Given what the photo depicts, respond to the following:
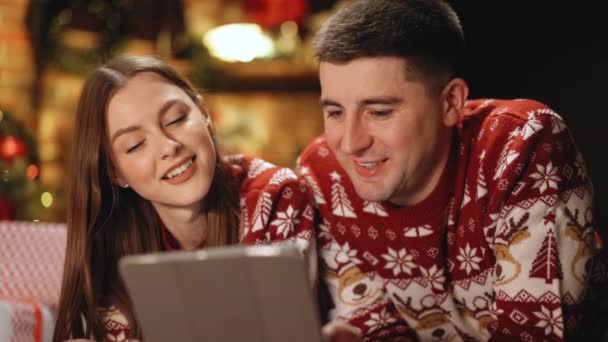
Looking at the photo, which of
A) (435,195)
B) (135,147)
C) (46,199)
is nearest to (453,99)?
(435,195)

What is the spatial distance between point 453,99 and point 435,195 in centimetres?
23

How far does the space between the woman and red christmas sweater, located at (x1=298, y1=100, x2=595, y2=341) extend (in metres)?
0.13

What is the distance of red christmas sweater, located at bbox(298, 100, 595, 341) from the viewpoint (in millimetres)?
1465

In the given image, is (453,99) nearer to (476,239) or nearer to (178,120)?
(476,239)

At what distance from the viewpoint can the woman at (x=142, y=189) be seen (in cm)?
174

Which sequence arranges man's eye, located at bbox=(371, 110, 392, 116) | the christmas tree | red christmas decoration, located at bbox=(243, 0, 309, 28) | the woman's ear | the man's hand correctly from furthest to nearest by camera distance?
red christmas decoration, located at bbox=(243, 0, 309, 28) < the christmas tree < the woman's ear < man's eye, located at bbox=(371, 110, 392, 116) < the man's hand

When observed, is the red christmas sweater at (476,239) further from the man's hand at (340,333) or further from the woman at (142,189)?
the man's hand at (340,333)

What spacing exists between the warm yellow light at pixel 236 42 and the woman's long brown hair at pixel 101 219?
8.88ft

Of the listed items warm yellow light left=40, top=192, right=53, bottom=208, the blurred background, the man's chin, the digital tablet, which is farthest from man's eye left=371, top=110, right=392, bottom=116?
warm yellow light left=40, top=192, right=53, bottom=208

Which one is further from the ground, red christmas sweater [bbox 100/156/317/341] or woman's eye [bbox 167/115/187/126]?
woman's eye [bbox 167/115/187/126]

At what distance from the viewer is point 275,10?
440cm

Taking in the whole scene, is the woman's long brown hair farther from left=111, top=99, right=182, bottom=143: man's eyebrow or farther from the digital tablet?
the digital tablet

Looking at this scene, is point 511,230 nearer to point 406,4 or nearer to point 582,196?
point 582,196

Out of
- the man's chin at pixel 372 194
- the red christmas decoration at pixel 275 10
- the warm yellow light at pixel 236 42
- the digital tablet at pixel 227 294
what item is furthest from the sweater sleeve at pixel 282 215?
the warm yellow light at pixel 236 42
